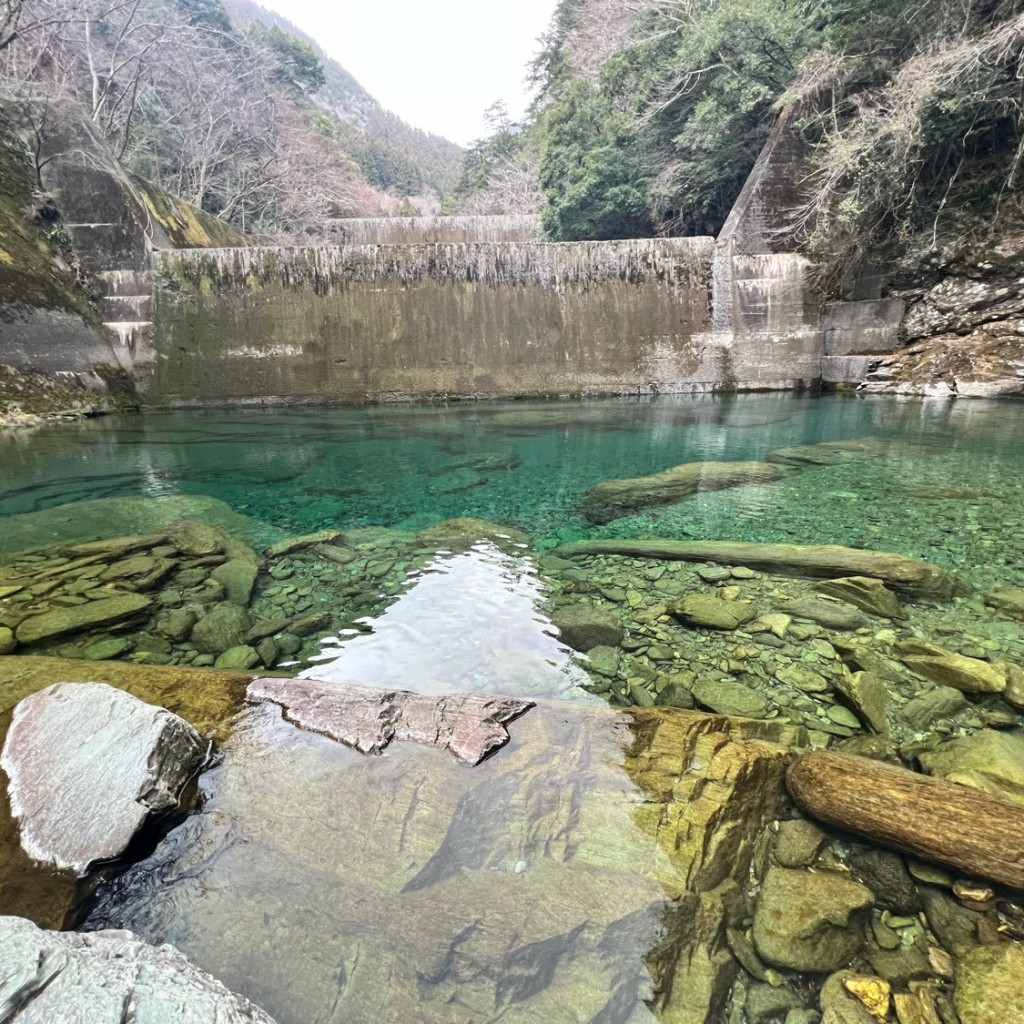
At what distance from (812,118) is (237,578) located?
13.2 metres

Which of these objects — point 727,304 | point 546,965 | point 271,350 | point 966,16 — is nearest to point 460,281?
point 271,350

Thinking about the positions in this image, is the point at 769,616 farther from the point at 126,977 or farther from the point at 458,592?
the point at 126,977

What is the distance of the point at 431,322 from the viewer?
12.3m

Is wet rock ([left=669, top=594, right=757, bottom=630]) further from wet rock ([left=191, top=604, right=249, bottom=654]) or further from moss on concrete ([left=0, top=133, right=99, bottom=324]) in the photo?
moss on concrete ([left=0, top=133, right=99, bottom=324])

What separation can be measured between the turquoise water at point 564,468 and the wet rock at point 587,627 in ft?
3.63

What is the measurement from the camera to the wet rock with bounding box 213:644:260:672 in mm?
2514

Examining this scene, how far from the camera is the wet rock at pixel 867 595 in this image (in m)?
2.71

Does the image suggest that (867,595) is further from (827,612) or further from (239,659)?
(239,659)

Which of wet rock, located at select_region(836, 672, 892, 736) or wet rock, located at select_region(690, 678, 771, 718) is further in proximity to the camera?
wet rock, located at select_region(690, 678, 771, 718)

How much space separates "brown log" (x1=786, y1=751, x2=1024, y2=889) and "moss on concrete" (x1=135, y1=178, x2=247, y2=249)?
1570 centimetres

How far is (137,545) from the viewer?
149 inches

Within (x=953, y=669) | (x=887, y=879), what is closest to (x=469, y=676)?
(x=887, y=879)

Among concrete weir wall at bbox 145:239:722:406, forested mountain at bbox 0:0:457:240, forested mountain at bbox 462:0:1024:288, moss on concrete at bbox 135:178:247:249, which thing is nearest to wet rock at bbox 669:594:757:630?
forested mountain at bbox 462:0:1024:288

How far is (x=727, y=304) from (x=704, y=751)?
12170mm
